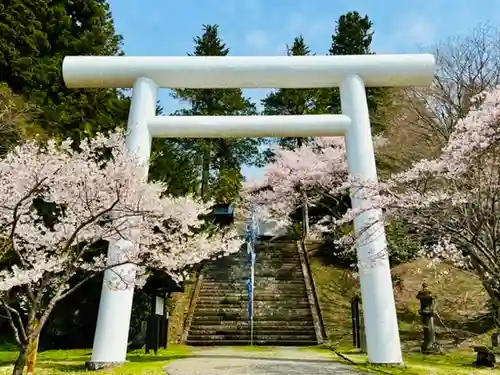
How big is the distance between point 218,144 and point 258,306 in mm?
10479

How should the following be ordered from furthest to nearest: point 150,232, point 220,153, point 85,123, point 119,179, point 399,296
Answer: point 220,153 < point 399,296 < point 85,123 < point 150,232 < point 119,179

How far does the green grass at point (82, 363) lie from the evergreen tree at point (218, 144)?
1054 cm

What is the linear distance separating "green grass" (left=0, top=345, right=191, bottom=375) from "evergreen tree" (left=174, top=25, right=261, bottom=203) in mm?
10537

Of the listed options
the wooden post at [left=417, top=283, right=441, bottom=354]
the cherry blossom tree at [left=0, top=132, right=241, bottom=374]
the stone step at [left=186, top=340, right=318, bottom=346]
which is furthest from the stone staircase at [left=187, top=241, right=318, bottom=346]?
the cherry blossom tree at [left=0, top=132, right=241, bottom=374]

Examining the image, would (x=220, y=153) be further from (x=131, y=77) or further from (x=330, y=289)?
(x=131, y=77)

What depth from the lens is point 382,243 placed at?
752cm

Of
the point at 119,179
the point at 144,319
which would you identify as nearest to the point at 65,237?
the point at 119,179

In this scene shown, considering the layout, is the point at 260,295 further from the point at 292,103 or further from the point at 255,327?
the point at 292,103

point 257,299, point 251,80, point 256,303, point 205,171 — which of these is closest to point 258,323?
point 256,303

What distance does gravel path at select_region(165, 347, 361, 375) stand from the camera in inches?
259

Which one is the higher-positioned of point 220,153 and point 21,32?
point 220,153

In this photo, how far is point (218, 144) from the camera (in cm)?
2147

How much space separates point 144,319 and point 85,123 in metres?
4.90

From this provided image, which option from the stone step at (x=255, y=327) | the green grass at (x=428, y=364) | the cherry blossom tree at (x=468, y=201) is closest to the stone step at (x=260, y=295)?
the stone step at (x=255, y=327)
